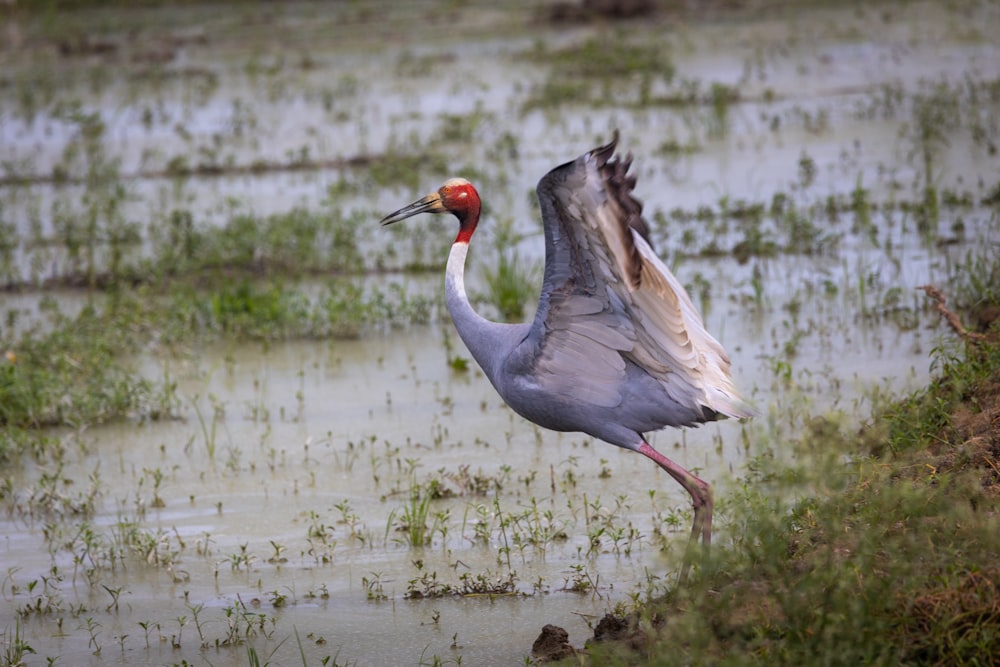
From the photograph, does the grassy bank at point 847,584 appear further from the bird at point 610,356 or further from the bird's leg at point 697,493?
the bird at point 610,356

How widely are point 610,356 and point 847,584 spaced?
138cm

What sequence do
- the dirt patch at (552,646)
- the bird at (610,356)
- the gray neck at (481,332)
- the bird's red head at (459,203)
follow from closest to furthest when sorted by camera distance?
the dirt patch at (552,646) → the bird at (610,356) → the gray neck at (481,332) → the bird's red head at (459,203)

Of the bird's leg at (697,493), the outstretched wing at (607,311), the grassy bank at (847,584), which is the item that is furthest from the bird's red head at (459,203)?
the grassy bank at (847,584)

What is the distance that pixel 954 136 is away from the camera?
9.50 metres

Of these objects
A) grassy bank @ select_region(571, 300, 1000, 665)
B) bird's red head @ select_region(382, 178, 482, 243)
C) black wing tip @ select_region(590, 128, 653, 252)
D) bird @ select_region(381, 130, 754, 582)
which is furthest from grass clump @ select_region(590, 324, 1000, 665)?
bird's red head @ select_region(382, 178, 482, 243)

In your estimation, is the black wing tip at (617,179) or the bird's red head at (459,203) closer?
the black wing tip at (617,179)

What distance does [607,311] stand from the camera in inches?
168

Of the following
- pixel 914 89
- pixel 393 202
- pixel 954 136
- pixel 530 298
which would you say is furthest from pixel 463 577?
pixel 914 89

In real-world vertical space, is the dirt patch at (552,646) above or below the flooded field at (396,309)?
below

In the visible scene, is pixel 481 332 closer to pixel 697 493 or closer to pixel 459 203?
pixel 459 203

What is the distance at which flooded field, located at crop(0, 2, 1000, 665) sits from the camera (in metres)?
4.62

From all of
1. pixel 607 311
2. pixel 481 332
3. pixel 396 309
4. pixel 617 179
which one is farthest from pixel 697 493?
pixel 396 309

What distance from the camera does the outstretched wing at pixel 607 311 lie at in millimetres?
3885

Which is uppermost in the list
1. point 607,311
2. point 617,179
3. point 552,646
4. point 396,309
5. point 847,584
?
point 617,179
